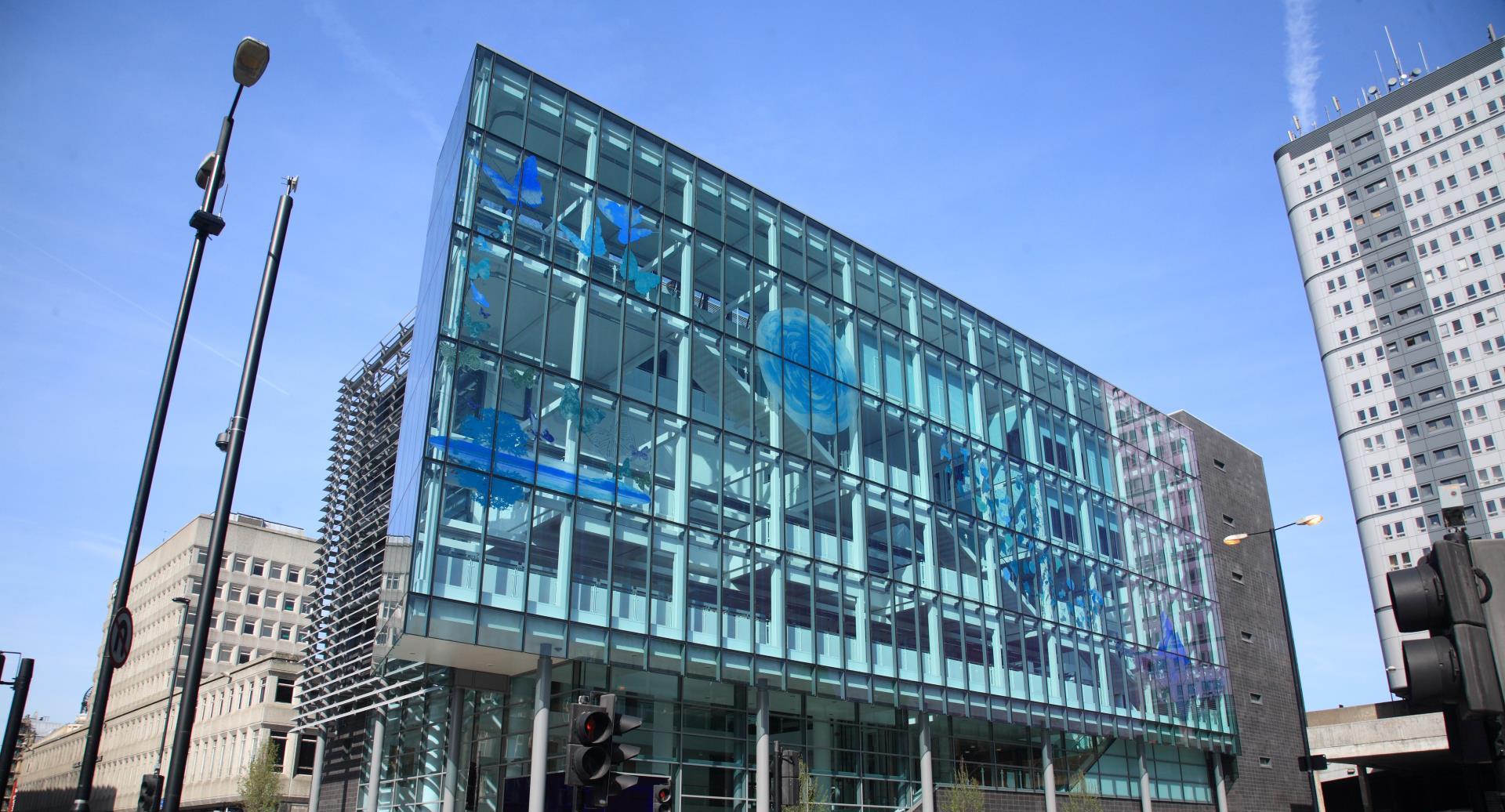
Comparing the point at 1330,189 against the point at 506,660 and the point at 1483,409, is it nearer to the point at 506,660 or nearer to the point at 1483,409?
the point at 1483,409

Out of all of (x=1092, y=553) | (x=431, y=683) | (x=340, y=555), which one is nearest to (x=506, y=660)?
(x=431, y=683)

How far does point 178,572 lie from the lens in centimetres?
8088

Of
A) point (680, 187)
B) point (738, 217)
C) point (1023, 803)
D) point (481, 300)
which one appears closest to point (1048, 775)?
point (1023, 803)

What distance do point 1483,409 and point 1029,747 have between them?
7736cm

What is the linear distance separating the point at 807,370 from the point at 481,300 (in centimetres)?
1190

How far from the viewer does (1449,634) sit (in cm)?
386

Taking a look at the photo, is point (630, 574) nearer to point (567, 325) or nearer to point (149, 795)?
point (567, 325)

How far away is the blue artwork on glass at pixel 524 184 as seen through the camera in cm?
2949

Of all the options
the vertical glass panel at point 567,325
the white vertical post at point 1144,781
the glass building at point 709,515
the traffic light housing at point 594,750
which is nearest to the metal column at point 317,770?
the glass building at point 709,515

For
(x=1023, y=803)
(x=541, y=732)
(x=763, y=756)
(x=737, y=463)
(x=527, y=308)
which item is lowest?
(x=1023, y=803)

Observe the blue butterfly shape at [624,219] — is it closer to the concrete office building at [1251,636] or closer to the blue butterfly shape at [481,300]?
the blue butterfly shape at [481,300]

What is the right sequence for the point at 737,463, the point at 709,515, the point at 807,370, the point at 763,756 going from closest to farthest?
1. the point at 763,756
2. the point at 709,515
3. the point at 737,463
4. the point at 807,370

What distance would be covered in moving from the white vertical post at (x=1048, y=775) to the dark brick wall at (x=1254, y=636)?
13828mm

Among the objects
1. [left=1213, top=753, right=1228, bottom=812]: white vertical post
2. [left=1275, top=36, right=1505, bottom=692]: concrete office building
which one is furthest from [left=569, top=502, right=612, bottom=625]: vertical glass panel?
[left=1275, top=36, right=1505, bottom=692]: concrete office building
